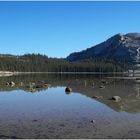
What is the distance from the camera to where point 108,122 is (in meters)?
37.4

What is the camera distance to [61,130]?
105 ft

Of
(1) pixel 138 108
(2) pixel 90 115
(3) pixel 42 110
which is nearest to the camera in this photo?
(2) pixel 90 115

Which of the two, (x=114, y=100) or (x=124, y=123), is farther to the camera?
(x=114, y=100)

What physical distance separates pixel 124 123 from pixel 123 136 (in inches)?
284

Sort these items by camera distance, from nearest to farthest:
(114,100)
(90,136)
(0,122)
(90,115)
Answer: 1. (90,136)
2. (0,122)
3. (90,115)
4. (114,100)

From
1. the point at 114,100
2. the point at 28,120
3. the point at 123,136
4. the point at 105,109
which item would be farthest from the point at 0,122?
the point at 114,100

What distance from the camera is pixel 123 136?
2981 cm

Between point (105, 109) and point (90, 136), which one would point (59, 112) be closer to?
point (105, 109)

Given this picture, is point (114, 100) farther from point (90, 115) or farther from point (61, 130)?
point (61, 130)

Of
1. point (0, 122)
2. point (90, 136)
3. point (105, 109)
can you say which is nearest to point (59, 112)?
point (105, 109)

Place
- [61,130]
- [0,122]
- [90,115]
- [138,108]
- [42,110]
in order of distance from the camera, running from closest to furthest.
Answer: [61,130] < [0,122] < [90,115] < [42,110] < [138,108]

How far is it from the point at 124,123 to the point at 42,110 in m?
13.3

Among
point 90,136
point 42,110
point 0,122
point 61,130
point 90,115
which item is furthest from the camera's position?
point 42,110

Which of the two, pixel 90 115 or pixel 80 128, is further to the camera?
pixel 90 115
